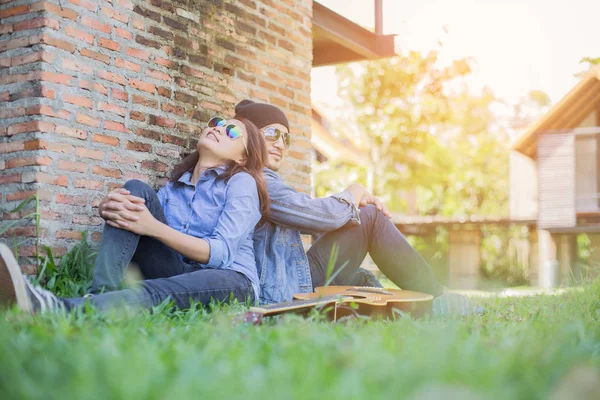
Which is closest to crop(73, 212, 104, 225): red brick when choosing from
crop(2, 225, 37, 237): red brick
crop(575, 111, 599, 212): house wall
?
crop(2, 225, 37, 237): red brick

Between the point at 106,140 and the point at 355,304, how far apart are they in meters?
2.01

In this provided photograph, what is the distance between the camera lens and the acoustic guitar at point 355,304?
306cm

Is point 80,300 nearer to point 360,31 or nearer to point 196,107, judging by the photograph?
point 196,107

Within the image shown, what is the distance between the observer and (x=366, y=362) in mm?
1712

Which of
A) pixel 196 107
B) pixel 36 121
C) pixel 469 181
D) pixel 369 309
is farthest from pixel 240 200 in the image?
pixel 469 181

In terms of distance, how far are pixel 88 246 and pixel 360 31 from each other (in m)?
4.27

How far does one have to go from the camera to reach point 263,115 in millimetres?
4840

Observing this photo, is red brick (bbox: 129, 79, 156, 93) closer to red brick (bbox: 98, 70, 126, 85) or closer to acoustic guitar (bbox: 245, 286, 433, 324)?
red brick (bbox: 98, 70, 126, 85)

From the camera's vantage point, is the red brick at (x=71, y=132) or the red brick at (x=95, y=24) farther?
the red brick at (x=95, y=24)

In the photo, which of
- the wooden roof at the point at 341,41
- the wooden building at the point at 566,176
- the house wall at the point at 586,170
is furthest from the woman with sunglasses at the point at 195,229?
the house wall at the point at 586,170

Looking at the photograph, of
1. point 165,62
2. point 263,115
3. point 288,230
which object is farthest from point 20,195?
point 263,115

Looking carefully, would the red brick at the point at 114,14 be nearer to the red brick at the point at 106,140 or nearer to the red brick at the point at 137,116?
the red brick at the point at 137,116

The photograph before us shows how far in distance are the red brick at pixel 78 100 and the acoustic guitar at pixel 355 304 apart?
5.48 feet

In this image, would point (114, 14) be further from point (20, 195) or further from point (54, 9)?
point (20, 195)
